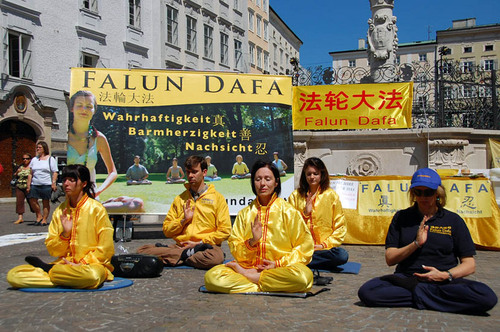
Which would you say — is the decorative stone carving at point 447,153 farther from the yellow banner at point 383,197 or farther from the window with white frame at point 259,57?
the window with white frame at point 259,57

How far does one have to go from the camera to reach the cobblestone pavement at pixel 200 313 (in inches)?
156

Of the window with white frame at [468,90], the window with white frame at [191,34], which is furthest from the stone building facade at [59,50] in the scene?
the window with white frame at [468,90]

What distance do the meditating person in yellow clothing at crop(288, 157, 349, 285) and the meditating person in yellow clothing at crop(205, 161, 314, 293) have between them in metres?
1.23

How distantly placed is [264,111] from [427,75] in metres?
4.63

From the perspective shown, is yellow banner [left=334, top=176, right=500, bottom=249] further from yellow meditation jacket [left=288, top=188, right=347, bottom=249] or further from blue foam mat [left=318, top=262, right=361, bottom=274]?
yellow meditation jacket [left=288, top=188, right=347, bottom=249]

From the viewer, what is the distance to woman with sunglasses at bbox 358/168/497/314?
13.7ft

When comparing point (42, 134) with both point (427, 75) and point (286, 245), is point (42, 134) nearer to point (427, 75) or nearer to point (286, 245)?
point (427, 75)

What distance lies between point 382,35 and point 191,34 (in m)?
24.8

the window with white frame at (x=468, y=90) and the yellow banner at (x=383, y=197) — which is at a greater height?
the window with white frame at (x=468, y=90)

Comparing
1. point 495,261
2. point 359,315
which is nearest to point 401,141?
point 495,261

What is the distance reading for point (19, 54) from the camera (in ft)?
73.9

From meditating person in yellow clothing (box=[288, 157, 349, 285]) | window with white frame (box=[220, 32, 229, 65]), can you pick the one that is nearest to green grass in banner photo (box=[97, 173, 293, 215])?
meditating person in yellow clothing (box=[288, 157, 349, 285])

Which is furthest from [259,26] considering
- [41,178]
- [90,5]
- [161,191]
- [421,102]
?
[161,191]

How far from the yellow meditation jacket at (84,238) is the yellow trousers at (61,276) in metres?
0.16
